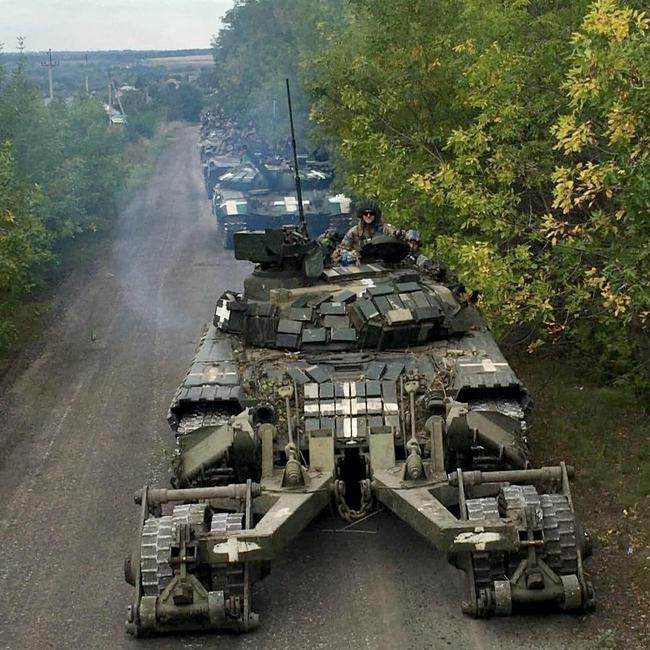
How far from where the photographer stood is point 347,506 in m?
11.6

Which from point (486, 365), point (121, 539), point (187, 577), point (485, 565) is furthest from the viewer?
point (486, 365)

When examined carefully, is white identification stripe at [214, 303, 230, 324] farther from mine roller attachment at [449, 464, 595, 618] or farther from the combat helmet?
mine roller attachment at [449, 464, 595, 618]

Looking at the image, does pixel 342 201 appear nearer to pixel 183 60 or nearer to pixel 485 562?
pixel 485 562

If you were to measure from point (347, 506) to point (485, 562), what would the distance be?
6.05ft

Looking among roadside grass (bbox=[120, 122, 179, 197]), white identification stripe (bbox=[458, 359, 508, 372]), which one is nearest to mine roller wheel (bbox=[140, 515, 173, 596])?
white identification stripe (bbox=[458, 359, 508, 372])

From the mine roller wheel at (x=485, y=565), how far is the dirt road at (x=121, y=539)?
30cm

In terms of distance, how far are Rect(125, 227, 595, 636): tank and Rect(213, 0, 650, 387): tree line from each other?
41.4 inches

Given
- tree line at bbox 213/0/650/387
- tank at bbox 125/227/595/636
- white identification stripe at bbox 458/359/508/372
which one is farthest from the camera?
white identification stripe at bbox 458/359/508/372

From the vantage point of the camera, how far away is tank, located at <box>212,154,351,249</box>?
2889cm

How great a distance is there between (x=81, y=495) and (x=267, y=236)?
3.86 m

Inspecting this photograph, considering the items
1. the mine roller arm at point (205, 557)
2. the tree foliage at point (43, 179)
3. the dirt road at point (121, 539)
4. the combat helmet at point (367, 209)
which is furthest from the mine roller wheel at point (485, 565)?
the tree foliage at point (43, 179)

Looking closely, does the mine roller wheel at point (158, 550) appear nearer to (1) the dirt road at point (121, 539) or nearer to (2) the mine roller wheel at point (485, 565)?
(1) the dirt road at point (121, 539)

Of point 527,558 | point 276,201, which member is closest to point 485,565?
point 527,558

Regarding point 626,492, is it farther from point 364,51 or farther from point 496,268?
point 364,51
